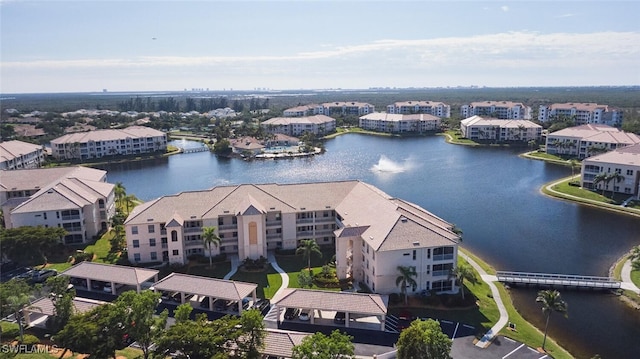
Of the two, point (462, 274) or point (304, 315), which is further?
point (462, 274)

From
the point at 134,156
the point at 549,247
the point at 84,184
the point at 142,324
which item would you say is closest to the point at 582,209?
the point at 549,247

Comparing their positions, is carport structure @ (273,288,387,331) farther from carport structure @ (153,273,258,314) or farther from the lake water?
the lake water

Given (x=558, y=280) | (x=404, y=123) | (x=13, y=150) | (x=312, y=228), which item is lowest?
(x=558, y=280)

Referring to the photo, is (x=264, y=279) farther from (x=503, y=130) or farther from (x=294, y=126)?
(x=294, y=126)

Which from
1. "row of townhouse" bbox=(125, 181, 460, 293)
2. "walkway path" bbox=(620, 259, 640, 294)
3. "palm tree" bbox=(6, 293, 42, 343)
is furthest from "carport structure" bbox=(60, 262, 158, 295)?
"walkway path" bbox=(620, 259, 640, 294)

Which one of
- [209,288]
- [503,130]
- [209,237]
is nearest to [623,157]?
[503,130]

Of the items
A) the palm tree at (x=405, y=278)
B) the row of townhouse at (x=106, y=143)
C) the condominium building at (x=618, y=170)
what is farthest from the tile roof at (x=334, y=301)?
the row of townhouse at (x=106, y=143)
